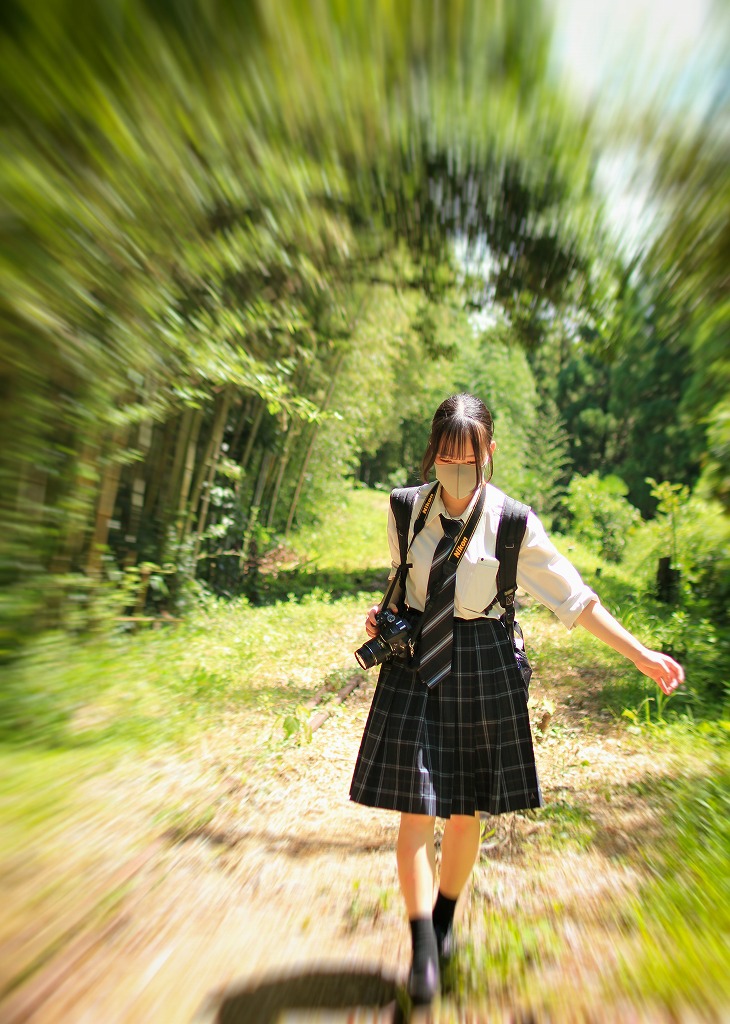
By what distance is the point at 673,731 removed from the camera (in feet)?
14.4

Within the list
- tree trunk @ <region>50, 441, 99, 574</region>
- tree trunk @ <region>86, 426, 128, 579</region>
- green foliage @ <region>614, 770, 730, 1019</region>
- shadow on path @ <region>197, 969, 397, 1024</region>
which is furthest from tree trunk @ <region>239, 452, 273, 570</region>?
shadow on path @ <region>197, 969, 397, 1024</region>

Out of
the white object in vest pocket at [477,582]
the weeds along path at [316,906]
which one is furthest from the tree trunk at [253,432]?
the white object in vest pocket at [477,582]

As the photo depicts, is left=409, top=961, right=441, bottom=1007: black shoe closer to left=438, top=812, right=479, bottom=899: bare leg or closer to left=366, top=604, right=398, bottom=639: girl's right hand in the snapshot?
left=438, top=812, right=479, bottom=899: bare leg

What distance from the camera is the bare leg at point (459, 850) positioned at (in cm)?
209

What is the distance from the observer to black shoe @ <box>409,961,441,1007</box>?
5.81 ft

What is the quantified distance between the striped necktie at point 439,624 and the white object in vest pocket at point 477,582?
1.0 inches

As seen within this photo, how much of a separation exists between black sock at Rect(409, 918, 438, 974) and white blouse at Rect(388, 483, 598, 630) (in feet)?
2.69

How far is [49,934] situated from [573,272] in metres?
4.02

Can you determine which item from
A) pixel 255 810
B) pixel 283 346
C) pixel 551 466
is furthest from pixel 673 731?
pixel 551 466

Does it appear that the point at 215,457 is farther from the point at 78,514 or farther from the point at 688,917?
the point at 688,917

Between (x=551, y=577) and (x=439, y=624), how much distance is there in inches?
13.6

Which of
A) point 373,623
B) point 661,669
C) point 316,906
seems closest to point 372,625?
point 373,623

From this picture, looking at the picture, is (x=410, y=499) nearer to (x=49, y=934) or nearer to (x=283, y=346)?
(x=49, y=934)

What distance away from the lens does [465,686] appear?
6.66 feet
